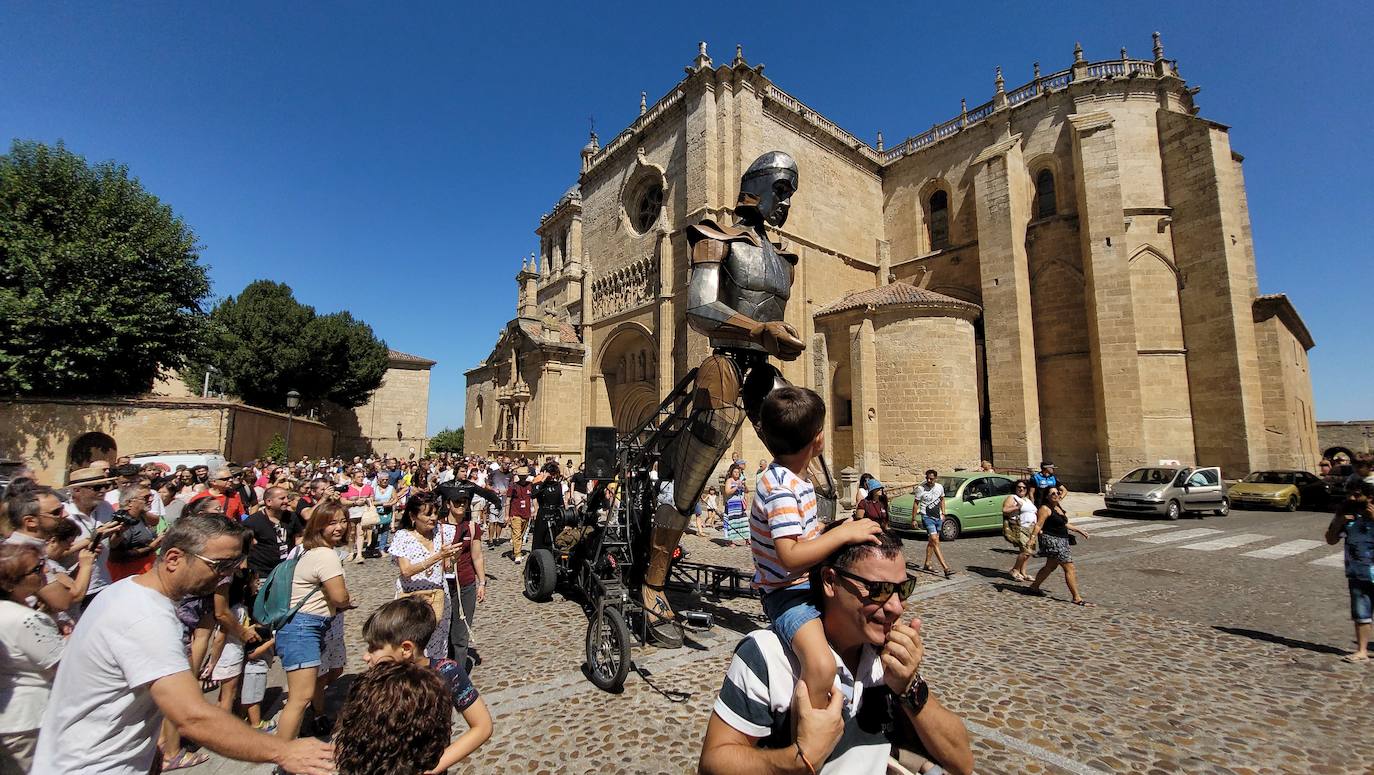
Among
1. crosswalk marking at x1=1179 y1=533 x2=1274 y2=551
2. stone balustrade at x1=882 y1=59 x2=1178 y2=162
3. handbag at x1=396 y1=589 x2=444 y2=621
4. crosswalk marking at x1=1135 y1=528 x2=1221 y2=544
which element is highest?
stone balustrade at x1=882 y1=59 x2=1178 y2=162

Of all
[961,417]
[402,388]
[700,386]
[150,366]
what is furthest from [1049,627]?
[402,388]

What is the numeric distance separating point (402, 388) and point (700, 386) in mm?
40736

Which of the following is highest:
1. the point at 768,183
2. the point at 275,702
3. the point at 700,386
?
the point at 768,183

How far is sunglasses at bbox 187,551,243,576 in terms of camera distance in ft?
6.23

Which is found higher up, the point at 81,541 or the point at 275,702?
the point at 81,541

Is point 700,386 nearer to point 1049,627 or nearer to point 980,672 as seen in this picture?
point 980,672

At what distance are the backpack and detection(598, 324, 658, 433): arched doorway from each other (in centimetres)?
1766

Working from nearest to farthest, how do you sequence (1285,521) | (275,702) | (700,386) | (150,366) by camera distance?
1. (275,702)
2. (700,386)
3. (1285,521)
4. (150,366)

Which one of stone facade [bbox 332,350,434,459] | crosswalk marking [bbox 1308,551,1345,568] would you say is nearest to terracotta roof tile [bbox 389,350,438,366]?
stone facade [bbox 332,350,434,459]

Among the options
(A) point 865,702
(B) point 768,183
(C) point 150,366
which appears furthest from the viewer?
(C) point 150,366

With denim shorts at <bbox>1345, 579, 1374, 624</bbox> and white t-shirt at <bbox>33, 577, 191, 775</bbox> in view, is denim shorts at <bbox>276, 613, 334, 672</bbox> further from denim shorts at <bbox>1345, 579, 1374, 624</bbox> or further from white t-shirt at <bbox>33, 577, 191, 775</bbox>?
denim shorts at <bbox>1345, 579, 1374, 624</bbox>

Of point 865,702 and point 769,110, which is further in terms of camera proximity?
point 769,110

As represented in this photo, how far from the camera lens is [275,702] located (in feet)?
12.9

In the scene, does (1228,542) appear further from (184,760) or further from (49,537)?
(49,537)
